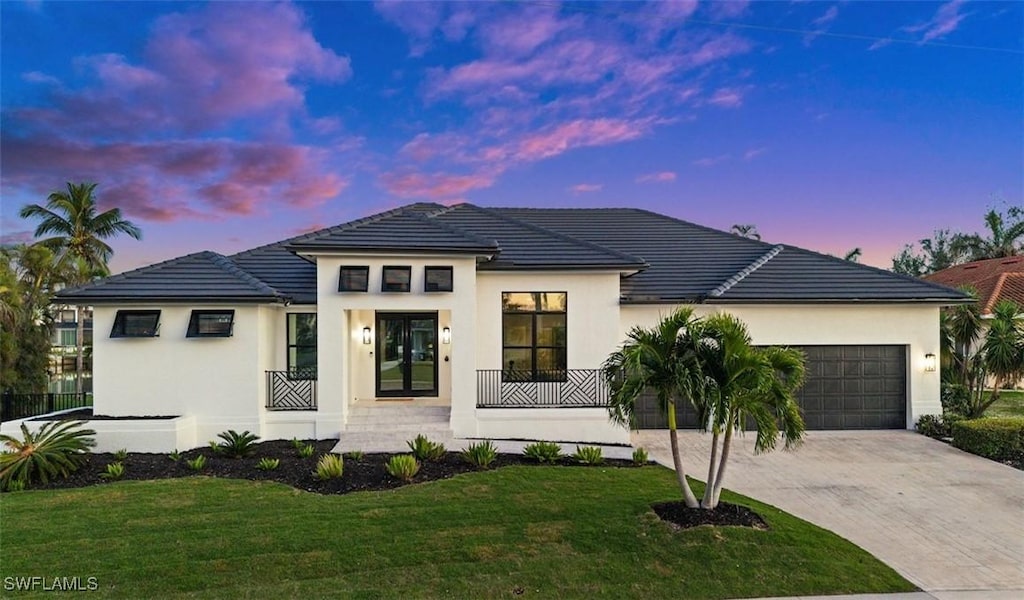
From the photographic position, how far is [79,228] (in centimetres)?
2472

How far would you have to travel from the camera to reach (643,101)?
15805 millimetres

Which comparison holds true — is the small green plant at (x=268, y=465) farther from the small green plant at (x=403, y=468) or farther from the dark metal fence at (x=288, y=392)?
the dark metal fence at (x=288, y=392)

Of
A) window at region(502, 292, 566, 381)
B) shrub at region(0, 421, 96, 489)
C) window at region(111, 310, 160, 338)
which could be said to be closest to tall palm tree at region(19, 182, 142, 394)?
window at region(111, 310, 160, 338)

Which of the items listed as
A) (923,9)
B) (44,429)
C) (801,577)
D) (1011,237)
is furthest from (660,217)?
(1011,237)

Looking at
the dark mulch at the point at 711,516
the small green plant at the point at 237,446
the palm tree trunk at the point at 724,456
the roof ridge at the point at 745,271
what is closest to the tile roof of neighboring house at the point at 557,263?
the roof ridge at the point at 745,271

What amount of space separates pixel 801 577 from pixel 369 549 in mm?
4579

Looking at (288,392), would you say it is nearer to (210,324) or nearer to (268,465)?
(210,324)

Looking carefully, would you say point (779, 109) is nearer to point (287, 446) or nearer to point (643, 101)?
point (643, 101)

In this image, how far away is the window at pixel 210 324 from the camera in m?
10.3

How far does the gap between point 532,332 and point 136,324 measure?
877 centimetres

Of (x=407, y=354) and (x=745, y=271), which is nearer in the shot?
(x=407, y=354)

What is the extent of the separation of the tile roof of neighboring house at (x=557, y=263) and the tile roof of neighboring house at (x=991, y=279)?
9.00m

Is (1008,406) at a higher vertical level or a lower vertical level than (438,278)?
lower

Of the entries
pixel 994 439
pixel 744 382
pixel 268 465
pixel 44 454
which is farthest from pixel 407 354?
pixel 994 439
